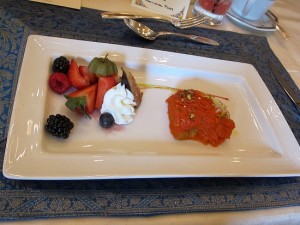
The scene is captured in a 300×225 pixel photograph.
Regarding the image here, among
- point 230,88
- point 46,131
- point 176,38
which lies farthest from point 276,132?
point 46,131

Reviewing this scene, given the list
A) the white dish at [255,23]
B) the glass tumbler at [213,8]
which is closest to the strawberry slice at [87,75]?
the glass tumbler at [213,8]

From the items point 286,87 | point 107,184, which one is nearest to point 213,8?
point 286,87

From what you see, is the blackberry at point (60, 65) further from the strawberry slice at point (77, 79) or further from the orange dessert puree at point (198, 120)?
the orange dessert puree at point (198, 120)

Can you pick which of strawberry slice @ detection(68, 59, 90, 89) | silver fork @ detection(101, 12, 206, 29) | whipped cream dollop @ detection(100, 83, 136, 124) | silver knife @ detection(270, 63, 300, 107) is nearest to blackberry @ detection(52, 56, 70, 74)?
strawberry slice @ detection(68, 59, 90, 89)

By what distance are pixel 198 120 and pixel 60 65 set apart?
14.5 inches

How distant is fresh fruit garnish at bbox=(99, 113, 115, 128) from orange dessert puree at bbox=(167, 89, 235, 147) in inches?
6.1

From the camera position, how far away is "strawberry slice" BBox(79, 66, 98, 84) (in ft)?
2.31

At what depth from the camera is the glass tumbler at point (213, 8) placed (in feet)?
3.24

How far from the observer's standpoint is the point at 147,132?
0.69m

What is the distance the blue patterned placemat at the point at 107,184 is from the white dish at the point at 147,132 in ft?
0.12

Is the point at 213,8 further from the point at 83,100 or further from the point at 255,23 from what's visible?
the point at 83,100

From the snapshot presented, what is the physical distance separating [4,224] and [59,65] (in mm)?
382

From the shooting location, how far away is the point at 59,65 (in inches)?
27.3

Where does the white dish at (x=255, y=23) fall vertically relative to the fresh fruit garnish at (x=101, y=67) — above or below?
above
